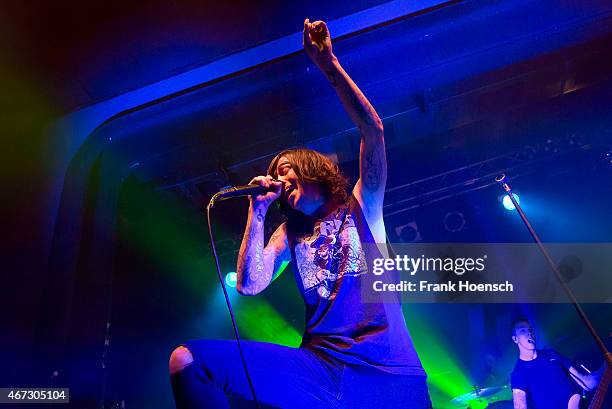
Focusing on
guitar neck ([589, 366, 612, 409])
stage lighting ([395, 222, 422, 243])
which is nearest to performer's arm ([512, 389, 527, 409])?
guitar neck ([589, 366, 612, 409])

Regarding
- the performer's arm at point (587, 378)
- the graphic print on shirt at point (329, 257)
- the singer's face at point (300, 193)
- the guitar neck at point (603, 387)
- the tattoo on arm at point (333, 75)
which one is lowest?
the guitar neck at point (603, 387)

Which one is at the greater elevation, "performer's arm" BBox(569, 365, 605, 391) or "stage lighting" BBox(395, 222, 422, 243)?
"stage lighting" BBox(395, 222, 422, 243)

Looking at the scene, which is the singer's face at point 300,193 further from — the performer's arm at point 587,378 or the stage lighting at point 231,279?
the stage lighting at point 231,279

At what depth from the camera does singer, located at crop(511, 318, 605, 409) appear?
3826 millimetres

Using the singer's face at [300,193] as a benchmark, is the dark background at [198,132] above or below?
above

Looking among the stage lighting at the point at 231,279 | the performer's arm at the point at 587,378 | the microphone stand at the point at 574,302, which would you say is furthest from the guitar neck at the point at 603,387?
the stage lighting at the point at 231,279

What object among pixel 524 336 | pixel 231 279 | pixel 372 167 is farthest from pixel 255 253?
pixel 231 279

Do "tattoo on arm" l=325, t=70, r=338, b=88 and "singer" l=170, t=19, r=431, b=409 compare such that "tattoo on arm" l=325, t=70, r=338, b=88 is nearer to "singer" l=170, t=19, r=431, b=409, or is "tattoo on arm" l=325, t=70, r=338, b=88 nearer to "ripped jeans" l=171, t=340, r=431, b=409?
"singer" l=170, t=19, r=431, b=409

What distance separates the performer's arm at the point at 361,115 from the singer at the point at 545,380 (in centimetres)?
309

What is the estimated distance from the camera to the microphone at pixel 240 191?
71.5 inches

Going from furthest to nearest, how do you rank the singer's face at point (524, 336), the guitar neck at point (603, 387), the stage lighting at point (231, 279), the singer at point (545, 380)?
the stage lighting at point (231, 279), the singer's face at point (524, 336), the singer at point (545, 380), the guitar neck at point (603, 387)

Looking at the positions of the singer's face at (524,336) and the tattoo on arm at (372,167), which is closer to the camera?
the tattoo on arm at (372,167)

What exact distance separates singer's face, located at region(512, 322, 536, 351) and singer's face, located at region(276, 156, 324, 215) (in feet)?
10.6

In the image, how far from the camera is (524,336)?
171 inches
